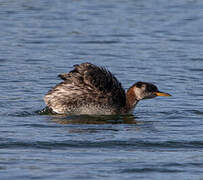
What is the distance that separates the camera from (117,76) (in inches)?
720

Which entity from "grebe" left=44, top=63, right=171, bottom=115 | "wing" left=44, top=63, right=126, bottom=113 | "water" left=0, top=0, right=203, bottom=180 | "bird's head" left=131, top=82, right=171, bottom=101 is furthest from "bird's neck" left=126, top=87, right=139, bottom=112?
"wing" left=44, top=63, right=126, bottom=113

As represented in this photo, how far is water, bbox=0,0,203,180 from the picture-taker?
35.2ft

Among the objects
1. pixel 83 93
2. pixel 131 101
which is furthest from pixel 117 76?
pixel 83 93

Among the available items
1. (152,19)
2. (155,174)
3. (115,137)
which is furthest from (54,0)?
(155,174)

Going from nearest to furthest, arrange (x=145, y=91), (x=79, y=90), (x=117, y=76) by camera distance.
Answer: (x=79, y=90) < (x=145, y=91) < (x=117, y=76)

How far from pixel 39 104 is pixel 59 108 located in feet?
3.46

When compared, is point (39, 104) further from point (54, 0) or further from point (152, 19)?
point (54, 0)

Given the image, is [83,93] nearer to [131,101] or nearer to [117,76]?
[131,101]

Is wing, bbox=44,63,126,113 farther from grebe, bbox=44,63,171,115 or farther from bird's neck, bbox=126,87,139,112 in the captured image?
bird's neck, bbox=126,87,139,112

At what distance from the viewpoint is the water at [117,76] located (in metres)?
10.7

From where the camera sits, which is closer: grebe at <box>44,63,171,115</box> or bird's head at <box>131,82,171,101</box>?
grebe at <box>44,63,171,115</box>

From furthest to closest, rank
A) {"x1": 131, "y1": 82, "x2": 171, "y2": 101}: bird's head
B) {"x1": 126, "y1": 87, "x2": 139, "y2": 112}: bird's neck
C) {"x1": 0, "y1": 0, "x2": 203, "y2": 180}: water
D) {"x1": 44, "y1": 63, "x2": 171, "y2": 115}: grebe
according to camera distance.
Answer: {"x1": 126, "y1": 87, "x2": 139, "y2": 112}: bird's neck → {"x1": 131, "y1": 82, "x2": 171, "y2": 101}: bird's head → {"x1": 44, "y1": 63, "x2": 171, "y2": 115}: grebe → {"x1": 0, "y1": 0, "x2": 203, "y2": 180}: water

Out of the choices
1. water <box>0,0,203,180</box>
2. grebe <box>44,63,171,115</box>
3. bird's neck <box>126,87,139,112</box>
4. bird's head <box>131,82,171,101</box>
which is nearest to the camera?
water <box>0,0,203,180</box>

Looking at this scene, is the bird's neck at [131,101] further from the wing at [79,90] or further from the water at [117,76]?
the wing at [79,90]
